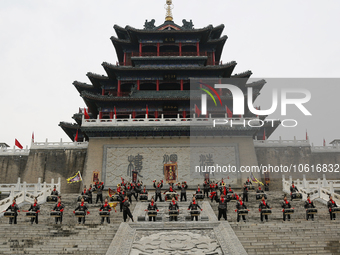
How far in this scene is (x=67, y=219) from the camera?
54.3 feet

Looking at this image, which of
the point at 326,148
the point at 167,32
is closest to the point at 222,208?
the point at 326,148

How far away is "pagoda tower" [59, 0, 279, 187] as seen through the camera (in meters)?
27.4

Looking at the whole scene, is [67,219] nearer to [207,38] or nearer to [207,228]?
[207,228]

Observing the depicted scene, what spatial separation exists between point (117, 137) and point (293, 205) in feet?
48.4

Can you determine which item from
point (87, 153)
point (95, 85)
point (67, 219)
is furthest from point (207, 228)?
point (95, 85)

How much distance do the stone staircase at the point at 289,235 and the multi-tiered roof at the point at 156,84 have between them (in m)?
13.7

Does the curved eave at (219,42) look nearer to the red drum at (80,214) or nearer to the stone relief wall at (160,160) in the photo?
the stone relief wall at (160,160)

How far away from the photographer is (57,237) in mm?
13523

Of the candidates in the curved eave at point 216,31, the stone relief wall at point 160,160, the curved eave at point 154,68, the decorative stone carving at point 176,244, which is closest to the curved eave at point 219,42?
the curved eave at point 216,31

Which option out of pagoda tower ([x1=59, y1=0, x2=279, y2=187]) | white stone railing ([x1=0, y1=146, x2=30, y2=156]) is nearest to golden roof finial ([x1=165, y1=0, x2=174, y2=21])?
pagoda tower ([x1=59, y1=0, x2=279, y2=187])

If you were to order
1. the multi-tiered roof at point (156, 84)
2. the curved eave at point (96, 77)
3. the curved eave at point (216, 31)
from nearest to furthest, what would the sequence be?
the multi-tiered roof at point (156, 84) < the curved eave at point (96, 77) < the curved eave at point (216, 31)

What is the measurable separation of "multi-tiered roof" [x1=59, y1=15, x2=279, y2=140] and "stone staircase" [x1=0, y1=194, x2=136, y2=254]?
13028 mm

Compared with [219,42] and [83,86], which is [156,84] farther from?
[219,42]

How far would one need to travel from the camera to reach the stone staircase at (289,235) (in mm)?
12727
